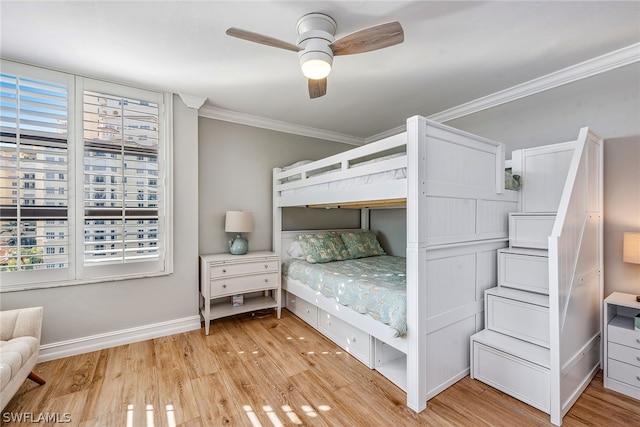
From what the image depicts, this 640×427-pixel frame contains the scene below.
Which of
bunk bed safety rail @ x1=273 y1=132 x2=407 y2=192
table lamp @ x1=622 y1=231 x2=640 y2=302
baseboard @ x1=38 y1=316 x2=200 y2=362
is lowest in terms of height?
baseboard @ x1=38 y1=316 x2=200 y2=362

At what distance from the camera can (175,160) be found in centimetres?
294

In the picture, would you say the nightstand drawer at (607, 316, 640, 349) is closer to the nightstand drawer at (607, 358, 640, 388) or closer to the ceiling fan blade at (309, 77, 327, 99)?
the nightstand drawer at (607, 358, 640, 388)

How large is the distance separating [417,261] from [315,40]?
1486mm

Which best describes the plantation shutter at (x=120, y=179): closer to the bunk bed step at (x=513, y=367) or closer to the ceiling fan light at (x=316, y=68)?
the ceiling fan light at (x=316, y=68)

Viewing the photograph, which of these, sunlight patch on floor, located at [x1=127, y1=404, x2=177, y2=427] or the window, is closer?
sunlight patch on floor, located at [x1=127, y1=404, x2=177, y2=427]

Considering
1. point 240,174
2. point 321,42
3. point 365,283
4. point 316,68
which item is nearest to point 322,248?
point 365,283

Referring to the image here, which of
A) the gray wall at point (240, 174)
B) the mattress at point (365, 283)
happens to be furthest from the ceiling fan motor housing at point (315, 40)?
the gray wall at point (240, 174)

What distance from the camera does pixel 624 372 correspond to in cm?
192

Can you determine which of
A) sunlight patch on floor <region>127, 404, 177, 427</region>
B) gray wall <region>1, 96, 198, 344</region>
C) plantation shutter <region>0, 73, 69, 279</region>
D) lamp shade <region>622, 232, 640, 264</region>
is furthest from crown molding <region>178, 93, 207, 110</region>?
lamp shade <region>622, 232, 640, 264</region>

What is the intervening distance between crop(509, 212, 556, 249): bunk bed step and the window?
3.20 m

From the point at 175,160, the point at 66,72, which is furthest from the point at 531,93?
the point at 66,72

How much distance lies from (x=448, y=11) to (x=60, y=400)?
3.51 meters

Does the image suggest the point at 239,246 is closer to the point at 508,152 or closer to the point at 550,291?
the point at 550,291

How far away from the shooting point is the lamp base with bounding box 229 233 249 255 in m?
3.24
